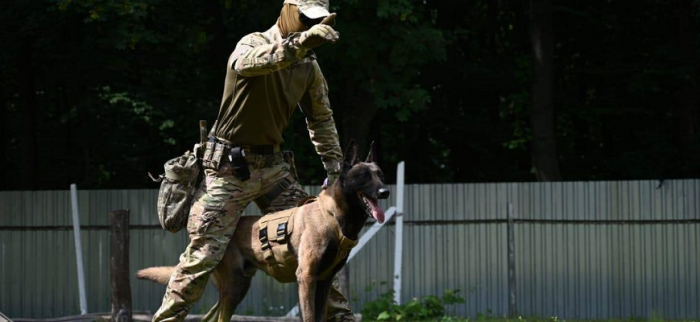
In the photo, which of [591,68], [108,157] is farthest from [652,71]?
[108,157]

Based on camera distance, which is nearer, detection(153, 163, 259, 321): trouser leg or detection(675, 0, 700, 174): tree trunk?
detection(153, 163, 259, 321): trouser leg

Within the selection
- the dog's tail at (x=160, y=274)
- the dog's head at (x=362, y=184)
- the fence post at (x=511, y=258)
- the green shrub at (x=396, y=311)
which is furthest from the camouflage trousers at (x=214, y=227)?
Answer: the fence post at (x=511, y=258)

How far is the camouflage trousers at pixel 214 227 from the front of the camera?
5582 mm

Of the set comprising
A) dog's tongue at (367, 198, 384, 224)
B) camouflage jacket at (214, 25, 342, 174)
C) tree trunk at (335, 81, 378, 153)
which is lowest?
dog's tongue at (367, 198, 384, 224)

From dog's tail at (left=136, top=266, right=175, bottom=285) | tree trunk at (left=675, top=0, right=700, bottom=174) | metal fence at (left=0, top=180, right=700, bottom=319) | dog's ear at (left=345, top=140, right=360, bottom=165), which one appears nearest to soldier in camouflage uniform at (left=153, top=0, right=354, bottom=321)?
dog's tail at (left=136, top=266, right=175, bottom=285)

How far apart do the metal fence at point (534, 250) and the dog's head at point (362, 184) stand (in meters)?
7.89

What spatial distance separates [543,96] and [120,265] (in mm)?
9358

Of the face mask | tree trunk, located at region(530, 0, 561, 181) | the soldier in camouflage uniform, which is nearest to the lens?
the face mask

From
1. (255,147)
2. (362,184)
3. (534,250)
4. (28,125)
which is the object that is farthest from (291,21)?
(28,125)

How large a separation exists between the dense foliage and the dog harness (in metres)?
9.30

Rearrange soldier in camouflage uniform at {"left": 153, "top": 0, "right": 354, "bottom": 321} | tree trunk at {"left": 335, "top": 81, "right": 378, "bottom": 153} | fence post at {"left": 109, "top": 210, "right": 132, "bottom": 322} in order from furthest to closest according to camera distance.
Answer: tree trunk at {"left": 335, "top": 81, "right": 378, "bottom": 153}
fence post at {"left": 109, "top": 210, "right": 132, "bottom": 322}
soldier in camouflage uniform at {"left": 153, "top": 0, "right": 354, "bottom": 321}

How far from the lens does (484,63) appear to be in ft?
65.6

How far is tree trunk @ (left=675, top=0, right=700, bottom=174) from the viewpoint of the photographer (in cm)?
1716

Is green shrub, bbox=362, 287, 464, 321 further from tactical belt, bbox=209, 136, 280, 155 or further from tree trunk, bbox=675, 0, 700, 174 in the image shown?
tree trunk, bbox=675, 0, 700, 174
